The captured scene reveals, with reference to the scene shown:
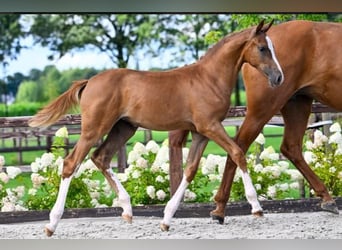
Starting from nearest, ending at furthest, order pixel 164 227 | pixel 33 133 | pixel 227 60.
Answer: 1. pixel 227 60
2. pixel 164 227
3. pixel 33 133

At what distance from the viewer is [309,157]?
4516 mm

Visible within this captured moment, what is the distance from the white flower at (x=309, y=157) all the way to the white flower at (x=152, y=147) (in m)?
0.88

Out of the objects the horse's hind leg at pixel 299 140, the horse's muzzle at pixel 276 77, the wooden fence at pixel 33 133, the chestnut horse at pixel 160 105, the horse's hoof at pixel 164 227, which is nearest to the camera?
the horse's muzzle at pixel 276 77

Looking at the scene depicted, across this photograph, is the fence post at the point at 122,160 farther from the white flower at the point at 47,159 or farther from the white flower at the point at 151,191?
the white flower at the point at 47,159

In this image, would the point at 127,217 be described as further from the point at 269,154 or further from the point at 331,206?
the point at 331,206

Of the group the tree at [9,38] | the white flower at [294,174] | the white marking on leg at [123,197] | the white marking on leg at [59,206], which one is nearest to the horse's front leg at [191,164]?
the white marking on leg at [123,197]

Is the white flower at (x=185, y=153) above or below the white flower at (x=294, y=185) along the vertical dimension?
above

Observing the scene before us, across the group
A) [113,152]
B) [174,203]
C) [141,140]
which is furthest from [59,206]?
[141,140]

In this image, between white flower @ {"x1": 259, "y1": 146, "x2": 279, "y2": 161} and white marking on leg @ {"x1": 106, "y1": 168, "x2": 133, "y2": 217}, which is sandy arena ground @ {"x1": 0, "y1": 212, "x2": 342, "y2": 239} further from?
white flower @ {"x1": 259, "y1": 146, "x2": 279, "y2": 161}

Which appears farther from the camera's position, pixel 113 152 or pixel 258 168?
pixel 258 168

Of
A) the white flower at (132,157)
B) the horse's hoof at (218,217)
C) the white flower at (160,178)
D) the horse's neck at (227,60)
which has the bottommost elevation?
the horse's hoof at (218,217)

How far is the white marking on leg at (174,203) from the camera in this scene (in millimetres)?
3961

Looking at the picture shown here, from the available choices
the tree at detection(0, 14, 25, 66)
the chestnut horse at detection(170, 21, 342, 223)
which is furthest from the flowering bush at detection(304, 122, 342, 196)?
the tree at detection(0, 14, 25, 66)

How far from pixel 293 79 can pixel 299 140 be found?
1.38ft
